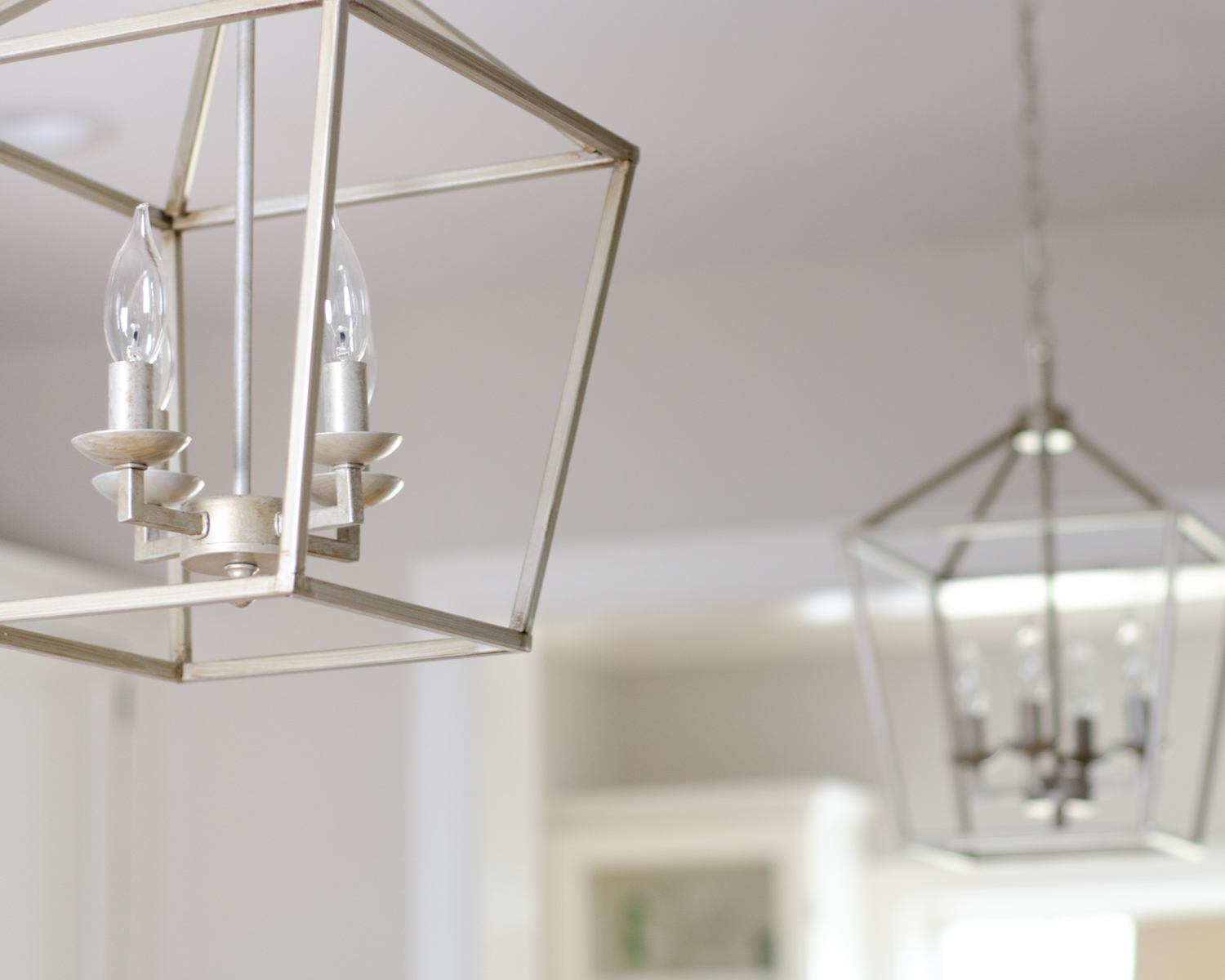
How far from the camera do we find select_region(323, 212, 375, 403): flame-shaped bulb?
0.62 metres

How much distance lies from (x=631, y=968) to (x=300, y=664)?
4.12 metres

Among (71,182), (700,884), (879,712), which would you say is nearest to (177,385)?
(71,182)

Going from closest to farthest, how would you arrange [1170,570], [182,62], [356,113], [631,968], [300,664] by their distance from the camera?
[300,664] < [1170,570] < [182,62] < [356,113] < [631,968]

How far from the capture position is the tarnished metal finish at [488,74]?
0.56 meters

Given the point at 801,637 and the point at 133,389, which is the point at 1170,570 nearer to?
the point at 133,389

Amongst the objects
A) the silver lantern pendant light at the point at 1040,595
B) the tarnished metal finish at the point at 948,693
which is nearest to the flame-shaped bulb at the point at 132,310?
the silver lantern pendant light at the point at 1040,595

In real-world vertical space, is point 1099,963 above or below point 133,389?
below

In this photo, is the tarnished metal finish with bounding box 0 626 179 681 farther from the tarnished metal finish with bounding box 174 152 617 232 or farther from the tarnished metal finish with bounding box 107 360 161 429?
the tarnished metal finish with bounding box 174 152 617 232

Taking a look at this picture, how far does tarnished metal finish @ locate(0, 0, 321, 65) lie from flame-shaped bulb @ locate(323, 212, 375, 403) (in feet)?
0.32

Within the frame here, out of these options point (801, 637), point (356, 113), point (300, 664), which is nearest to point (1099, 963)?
point (801, 637)

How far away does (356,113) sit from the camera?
176cm

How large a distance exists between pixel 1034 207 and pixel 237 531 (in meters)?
1.39

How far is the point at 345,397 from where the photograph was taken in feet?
2.04

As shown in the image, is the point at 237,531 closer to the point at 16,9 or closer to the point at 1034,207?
the point at 16,9
